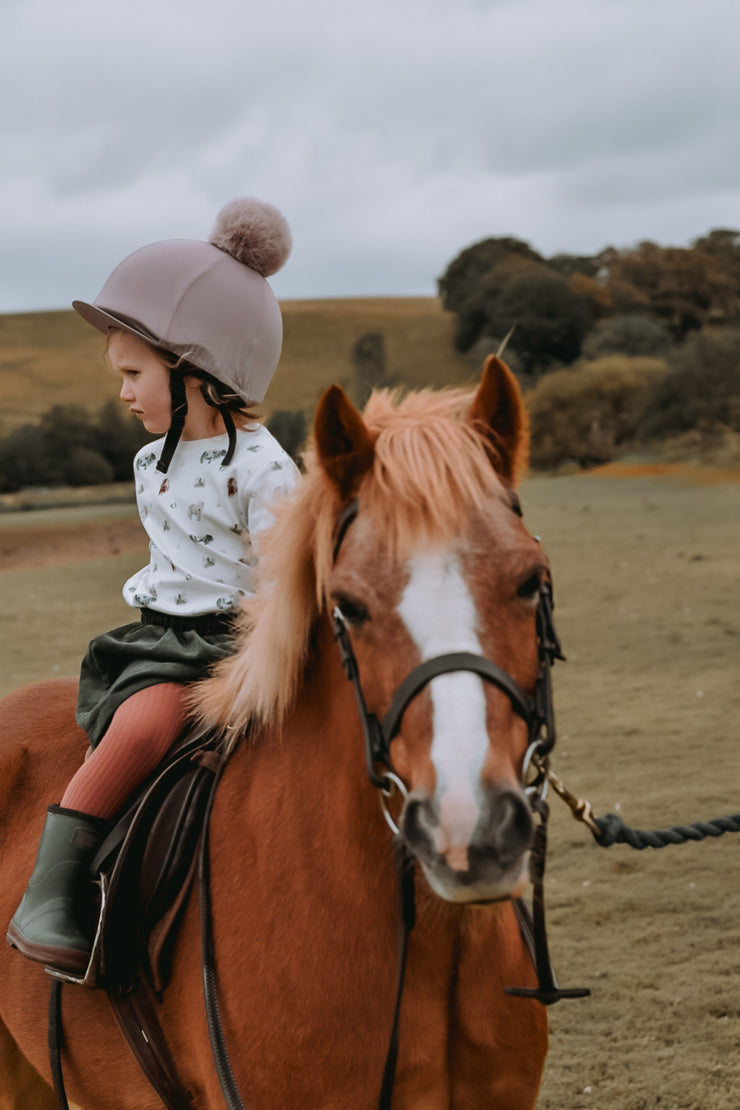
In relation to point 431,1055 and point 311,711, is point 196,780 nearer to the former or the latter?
point 311,711

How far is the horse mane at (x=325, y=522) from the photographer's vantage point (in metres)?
1.59

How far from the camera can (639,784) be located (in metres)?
6.46

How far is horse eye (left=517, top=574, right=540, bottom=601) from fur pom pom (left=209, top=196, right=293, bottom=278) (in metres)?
1.26

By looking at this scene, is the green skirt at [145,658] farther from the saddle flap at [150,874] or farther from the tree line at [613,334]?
the tree line at [613,334]

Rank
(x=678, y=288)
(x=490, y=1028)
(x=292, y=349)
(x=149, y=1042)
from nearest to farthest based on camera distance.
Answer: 1. (x=490, y=1028)
2. (x=149, y=1042)
3. (x=292, y=349)
4. (x=678, y=288)

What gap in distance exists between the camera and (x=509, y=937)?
1978mm

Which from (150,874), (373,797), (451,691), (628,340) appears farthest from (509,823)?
(628,340)

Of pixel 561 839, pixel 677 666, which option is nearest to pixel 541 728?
pixel 561 839

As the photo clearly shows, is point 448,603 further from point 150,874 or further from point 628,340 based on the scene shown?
point 628,340

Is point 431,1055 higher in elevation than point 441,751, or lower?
lower

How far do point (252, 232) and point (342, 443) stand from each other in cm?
93

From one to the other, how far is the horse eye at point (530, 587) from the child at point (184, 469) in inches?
30.7

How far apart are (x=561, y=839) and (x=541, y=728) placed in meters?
4.55

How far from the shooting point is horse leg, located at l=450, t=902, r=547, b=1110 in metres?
1.85
